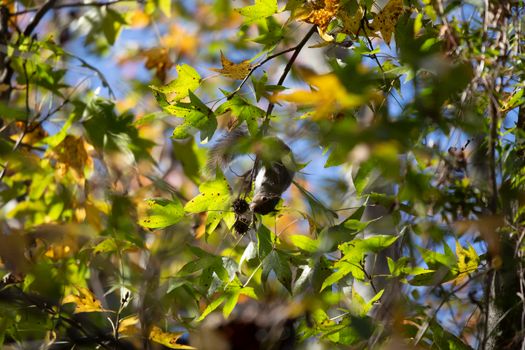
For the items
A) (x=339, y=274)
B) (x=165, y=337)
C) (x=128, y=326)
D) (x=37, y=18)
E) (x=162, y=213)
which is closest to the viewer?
(x=339, y=274)

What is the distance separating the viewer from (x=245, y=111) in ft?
4.68

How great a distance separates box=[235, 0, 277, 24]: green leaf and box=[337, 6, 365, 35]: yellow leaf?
0.14m

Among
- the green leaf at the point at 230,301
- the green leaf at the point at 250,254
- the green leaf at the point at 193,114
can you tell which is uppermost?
the green leaf at the point at 193,114

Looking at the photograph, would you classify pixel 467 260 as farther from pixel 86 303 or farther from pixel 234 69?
pixel 86 303

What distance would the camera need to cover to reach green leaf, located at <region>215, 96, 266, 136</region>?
1418mm

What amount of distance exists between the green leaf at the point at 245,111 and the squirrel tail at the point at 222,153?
0.08 meters

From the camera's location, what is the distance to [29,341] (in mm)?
1985

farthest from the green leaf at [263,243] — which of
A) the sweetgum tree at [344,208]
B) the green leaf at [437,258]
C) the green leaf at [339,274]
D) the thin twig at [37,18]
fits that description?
the thin twig at [37,18]

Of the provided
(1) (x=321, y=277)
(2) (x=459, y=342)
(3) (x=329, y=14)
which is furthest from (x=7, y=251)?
(2) (x=459, y=342)

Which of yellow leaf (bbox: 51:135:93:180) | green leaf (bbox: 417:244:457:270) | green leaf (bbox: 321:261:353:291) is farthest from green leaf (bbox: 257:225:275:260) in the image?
yellow leaf (bbox: 51:135:93:180)

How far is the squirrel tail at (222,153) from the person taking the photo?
1.51m

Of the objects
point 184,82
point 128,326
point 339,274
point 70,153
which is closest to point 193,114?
point 184,82

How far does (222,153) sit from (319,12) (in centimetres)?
34

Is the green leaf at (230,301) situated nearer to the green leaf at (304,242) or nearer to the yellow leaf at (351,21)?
the green leaf at (304,242)
